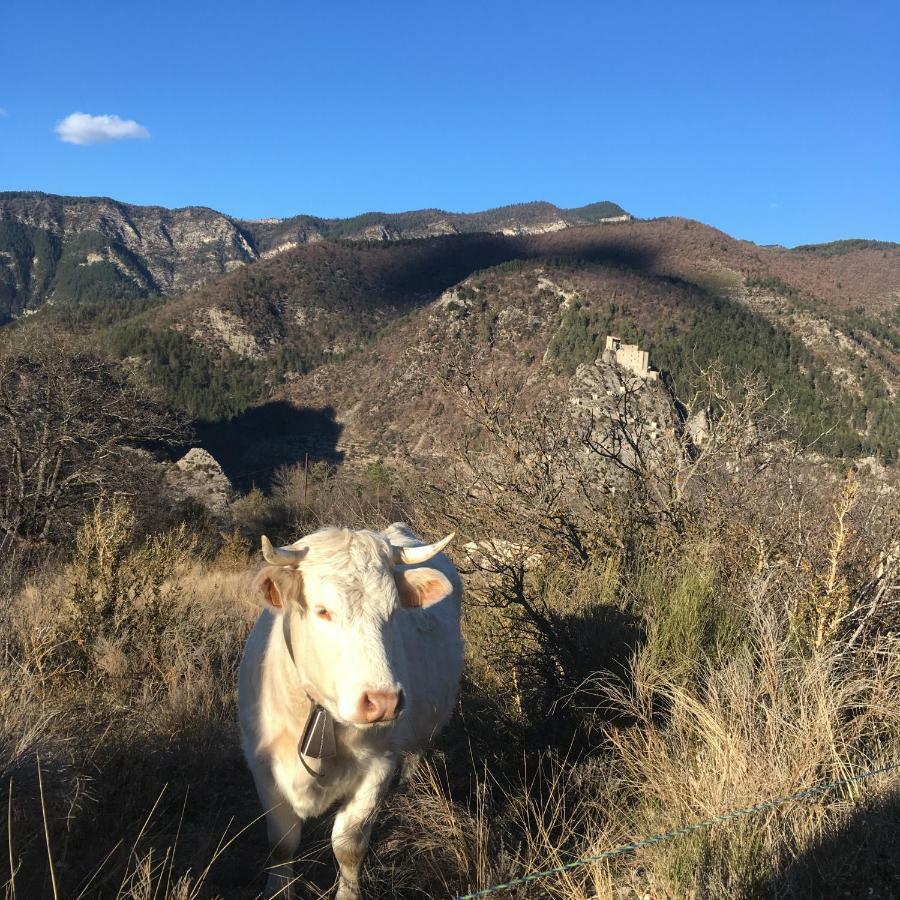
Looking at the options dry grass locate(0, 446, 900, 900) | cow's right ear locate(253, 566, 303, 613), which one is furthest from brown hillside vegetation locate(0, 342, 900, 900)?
cow's right ear locate(253, 566, 303, 613)

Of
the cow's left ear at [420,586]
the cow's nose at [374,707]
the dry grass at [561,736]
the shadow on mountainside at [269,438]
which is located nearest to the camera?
the cow's nose at [374,707]

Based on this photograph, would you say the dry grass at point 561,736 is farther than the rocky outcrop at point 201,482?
No

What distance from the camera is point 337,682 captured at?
8.46ft

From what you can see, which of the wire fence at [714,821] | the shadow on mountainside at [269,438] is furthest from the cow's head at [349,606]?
the shadow on mountainside at [269,438]

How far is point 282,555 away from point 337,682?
0.55 metres

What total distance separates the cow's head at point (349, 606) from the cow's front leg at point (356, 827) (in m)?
0.58

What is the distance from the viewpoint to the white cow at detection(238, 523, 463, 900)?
8.54 ft

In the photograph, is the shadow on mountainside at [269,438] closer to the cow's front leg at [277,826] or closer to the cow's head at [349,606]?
the cow's front leg at [277,826]

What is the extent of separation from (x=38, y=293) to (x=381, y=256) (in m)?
114

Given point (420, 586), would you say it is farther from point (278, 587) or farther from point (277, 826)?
point (277, 826)

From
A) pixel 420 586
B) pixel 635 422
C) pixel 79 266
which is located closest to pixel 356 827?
pixel 420 586

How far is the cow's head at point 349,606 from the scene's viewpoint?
250 centimetres

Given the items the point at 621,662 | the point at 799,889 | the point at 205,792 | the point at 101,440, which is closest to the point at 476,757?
the point at 621,662

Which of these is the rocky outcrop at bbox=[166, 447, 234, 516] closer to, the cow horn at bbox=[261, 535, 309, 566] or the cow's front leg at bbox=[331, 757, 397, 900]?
the cow's front leg at bbox=[331, 757, 397, 900]
